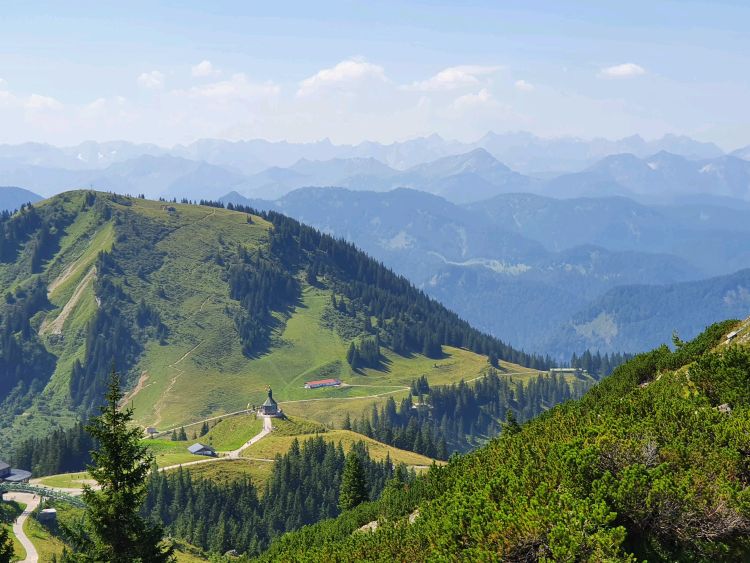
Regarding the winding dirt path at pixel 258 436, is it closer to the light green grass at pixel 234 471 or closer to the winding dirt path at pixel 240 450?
the winding dirt path at pixel 240 450

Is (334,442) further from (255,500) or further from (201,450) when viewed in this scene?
(255,500)

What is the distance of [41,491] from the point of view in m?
108

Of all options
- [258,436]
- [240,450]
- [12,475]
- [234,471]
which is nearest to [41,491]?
[12,475]

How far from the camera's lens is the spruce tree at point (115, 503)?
113ft

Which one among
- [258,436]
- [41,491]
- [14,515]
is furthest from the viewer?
[258,436]

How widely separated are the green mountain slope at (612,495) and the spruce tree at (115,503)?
25.4 feet

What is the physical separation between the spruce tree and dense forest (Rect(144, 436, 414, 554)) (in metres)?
72.7

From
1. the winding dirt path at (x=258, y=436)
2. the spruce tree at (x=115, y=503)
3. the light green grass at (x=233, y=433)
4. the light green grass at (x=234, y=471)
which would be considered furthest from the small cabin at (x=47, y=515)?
the spruce tree at (x=115, y=503)

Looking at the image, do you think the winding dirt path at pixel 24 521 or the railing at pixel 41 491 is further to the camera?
the railing at pixel 41 491

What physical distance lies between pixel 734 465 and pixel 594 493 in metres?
5.25

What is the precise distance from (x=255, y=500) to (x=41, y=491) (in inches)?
1359

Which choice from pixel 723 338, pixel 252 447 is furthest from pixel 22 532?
pixel 723 338

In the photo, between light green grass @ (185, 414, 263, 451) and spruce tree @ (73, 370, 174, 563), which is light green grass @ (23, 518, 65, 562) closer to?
spruce tree @ (73, 370, 174, 563)

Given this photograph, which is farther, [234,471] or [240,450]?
[240,450]
